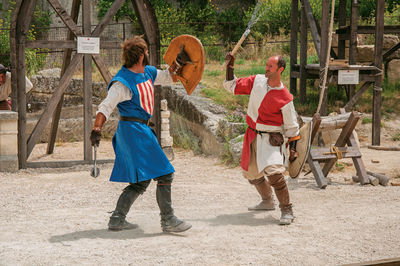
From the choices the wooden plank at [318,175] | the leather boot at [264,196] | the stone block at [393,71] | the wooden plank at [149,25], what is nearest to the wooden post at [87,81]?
the wooden plank at [149,25]

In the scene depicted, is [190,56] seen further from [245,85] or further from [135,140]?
[135,140]

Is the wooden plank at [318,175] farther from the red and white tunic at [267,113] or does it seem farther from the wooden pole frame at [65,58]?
the wooden pole frame at [65,58]

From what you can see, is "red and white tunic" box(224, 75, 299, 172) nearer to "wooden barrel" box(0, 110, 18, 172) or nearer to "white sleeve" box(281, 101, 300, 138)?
"white sleeve" box(281, 101, 300, 138)

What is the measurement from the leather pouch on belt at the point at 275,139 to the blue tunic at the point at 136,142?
3.50ft

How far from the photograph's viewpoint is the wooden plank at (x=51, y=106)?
8.69 m

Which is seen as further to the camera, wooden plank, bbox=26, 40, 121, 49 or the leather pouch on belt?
wooden plank, bbox=26, 40, 121, 49

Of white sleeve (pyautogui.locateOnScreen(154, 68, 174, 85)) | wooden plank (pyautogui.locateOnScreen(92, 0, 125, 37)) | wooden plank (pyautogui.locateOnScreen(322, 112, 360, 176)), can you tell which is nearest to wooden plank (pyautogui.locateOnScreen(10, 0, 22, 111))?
wooden plank (pyautogui.locateOnScreen(92, 0, 125, 37))

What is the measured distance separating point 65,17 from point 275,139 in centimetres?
462

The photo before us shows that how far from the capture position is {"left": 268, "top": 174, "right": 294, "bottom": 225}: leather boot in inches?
212

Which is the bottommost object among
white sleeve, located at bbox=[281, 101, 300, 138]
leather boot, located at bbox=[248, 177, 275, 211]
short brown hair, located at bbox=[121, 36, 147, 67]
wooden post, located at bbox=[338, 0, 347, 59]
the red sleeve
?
leather boot, located at bbox=[248, 177, 275, 211]

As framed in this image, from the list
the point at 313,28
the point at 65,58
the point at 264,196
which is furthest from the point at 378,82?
the point at 65,58

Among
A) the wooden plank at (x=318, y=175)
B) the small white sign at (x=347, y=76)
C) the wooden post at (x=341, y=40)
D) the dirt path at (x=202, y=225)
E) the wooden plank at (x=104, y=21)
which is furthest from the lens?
the wooden post at (x=341, y=40)

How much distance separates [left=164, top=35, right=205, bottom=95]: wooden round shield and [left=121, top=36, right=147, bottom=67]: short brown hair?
1.17ft

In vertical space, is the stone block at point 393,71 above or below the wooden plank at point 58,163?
above
